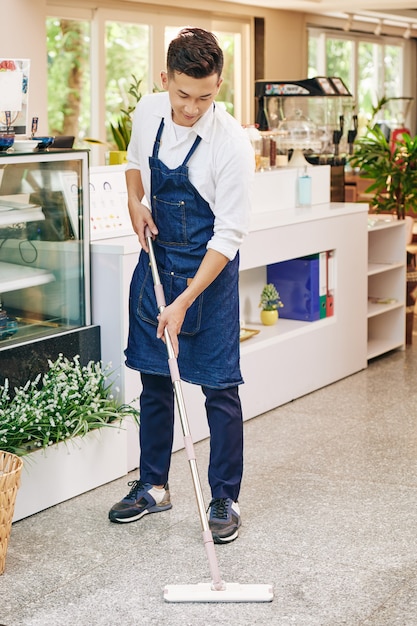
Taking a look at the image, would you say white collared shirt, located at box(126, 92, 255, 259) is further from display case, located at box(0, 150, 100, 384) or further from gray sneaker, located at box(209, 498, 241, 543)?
gray sneaker, located at box(209, 498, 241, 543)

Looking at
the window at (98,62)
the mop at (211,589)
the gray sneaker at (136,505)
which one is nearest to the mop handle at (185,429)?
the mop at (211,589)

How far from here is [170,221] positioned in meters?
2.96

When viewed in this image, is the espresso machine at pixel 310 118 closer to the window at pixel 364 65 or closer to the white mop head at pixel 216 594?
the white mop head at pixel 216 594

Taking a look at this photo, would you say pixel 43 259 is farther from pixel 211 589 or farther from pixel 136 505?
pixel 211 589

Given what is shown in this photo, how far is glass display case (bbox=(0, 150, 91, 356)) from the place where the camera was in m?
3.32

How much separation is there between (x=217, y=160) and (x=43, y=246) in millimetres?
891

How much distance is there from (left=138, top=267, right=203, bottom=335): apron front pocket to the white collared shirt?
211 mm

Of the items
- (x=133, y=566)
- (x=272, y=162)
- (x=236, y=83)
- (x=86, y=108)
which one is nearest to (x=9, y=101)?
(x=133, y=566)

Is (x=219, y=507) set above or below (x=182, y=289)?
below

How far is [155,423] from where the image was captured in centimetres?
315

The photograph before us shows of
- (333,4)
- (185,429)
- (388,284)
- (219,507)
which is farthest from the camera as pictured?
(333,4)

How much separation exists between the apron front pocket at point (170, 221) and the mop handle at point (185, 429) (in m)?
0.04

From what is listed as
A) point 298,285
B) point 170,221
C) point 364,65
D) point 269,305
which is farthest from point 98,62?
point 170,221

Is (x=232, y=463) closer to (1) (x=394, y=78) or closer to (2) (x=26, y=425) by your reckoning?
(2) (x=26, y=425)
